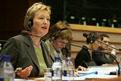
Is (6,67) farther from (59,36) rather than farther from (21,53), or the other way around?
(59,36)

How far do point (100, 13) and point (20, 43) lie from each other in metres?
5.53

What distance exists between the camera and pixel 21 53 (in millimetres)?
2096

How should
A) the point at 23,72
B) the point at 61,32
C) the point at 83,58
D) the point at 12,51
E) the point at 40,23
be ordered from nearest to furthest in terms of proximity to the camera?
the point at 23,72 < the point at 12,51 < the point at 40,23 < the point at 61,32 < the point at 83,58

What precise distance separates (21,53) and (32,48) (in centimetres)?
15

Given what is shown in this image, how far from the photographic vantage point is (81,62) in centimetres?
351

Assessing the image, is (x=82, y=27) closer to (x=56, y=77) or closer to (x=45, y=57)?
(x=45, y=57)

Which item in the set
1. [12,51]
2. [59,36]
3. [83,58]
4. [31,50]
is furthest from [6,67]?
[83,58]

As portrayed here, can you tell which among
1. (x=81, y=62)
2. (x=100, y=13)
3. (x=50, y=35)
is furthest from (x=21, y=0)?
(x=100, y=13)

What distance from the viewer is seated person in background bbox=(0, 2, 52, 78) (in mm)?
2071

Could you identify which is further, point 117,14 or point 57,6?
point 117,14

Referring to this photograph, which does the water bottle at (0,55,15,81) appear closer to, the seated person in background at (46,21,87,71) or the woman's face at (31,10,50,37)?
the woman's face at (31,10,50,37)

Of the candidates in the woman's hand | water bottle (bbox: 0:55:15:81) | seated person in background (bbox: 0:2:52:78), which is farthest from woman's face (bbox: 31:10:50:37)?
water bottle (bbox: 0:55:15:81)

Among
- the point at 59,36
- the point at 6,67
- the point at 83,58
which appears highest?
the point at 6,67

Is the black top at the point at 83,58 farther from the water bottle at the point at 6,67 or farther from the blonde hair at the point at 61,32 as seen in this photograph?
the water bottle at the point at 6,67
